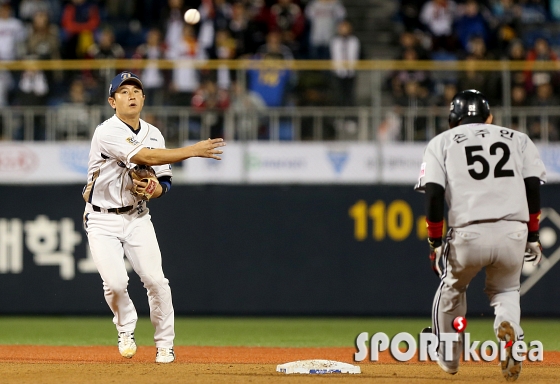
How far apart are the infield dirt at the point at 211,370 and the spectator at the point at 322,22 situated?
7448mm

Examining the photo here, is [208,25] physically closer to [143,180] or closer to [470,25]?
[470,25]

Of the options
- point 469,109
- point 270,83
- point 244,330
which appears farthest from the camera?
point 270,83

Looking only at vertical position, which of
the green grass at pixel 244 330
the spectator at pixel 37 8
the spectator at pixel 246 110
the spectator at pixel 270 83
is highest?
the spectator at pixel 37 8

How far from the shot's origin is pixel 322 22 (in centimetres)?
1630

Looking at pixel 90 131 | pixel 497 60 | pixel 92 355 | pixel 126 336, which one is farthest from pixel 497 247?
pixel 497 60

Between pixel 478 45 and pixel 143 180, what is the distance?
337 inches

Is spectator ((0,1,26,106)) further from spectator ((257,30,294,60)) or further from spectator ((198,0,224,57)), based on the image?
spectator ((257,30,294,60))

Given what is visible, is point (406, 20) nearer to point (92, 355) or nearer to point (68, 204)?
point (68, 204)

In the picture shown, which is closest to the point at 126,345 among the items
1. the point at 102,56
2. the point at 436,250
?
the point at 436,250

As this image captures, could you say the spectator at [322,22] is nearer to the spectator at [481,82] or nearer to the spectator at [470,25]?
the spectator at [470,25]

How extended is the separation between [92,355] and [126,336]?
4.74 feet

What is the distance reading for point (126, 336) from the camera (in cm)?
795

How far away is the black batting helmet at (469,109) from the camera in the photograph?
7.00 m

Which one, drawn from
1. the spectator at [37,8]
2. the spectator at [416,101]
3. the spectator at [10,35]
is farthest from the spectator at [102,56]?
the spectator at [416,101]
